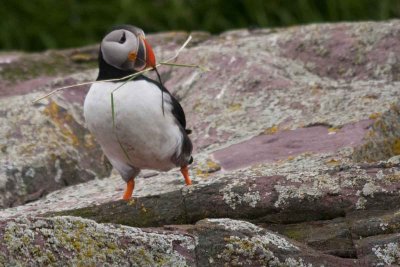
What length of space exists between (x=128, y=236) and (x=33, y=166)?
2263 mm

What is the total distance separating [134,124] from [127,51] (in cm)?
39

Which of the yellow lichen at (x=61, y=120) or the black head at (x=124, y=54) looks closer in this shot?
the black head at (x=124, y=54)

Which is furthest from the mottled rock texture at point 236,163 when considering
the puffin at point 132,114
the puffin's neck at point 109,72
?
the puffin's neck at point 109,72

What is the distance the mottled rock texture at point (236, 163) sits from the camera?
423 cm

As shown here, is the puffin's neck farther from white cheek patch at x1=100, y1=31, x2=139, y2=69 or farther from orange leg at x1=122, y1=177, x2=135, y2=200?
orange leg at x1=122, y1=177, x2=135, y2=200

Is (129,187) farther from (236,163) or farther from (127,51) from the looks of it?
(127,51)

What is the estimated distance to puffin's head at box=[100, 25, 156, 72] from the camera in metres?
5.97

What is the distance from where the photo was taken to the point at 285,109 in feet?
21.7

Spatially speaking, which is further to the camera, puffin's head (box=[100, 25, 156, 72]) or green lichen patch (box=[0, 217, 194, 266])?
puffin's head (box=[100, 25, 156, 72])

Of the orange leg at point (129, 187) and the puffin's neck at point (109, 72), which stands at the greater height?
the puffin's neck at point (109, 72)

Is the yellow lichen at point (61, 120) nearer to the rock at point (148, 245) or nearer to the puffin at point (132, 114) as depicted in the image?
the puffin at point (132, 114)

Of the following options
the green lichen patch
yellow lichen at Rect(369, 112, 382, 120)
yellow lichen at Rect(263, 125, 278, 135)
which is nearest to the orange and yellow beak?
yellow lichen at Rect(263, 125, 278, 135)

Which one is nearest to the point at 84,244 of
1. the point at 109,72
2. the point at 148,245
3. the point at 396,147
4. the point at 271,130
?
the point at 148,245

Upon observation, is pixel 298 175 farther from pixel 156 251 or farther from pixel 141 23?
pixel 141 23
